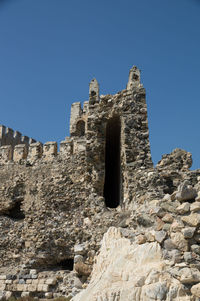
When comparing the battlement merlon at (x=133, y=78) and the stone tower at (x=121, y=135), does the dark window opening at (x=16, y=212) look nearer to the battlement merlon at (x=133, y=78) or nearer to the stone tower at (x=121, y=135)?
the stone tower at (x=121, y=135)

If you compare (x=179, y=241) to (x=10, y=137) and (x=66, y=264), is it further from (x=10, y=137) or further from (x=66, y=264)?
(x=10, y=137)

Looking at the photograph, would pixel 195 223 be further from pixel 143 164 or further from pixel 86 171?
pixel 86 171

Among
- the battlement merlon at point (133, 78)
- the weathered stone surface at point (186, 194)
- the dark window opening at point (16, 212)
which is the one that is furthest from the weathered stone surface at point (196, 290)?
the dark window opening at point (16, 212)

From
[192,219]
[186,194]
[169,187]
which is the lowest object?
[192,219]

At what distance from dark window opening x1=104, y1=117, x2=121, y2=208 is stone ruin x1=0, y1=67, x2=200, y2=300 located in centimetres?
4

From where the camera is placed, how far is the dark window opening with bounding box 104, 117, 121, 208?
1216cm

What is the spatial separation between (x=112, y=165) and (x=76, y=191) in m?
2.15

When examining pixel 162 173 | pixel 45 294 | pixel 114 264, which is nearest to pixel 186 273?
pixel 114 264

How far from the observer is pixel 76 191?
11.5m

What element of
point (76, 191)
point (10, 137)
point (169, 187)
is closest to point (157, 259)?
point (169, 187)

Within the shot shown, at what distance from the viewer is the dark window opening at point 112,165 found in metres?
12.2

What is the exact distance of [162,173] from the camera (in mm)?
9039

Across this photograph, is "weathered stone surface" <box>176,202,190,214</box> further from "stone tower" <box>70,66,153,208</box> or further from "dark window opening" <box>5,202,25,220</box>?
"dark window opening" <box>5,202,25,220</box>

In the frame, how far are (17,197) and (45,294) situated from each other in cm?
400
